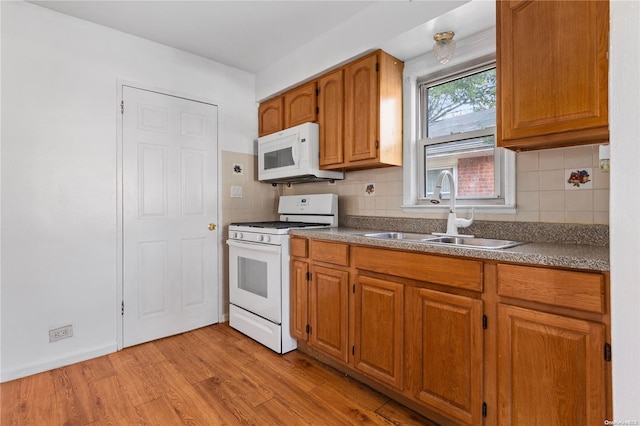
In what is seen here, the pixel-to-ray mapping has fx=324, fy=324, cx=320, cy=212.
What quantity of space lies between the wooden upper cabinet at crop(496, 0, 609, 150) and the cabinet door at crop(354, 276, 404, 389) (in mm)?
991

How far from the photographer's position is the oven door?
2.44 meters

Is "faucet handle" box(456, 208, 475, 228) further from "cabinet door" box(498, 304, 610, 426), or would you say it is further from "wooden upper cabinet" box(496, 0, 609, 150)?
"cabinet door" box(498, 304, 610, 426)

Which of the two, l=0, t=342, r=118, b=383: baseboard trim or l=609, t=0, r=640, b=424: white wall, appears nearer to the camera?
l=609, t=0, r=640, b=424: white wall

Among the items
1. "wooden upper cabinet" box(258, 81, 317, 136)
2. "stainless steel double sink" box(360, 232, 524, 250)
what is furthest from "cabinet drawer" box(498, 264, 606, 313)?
"wooden upper cabinet" box(258, 81, 317, 136)

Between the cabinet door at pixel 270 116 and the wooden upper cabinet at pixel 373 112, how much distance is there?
82cm

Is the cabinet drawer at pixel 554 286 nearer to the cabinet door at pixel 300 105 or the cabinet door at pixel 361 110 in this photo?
the cabinet door at pixel 361 110

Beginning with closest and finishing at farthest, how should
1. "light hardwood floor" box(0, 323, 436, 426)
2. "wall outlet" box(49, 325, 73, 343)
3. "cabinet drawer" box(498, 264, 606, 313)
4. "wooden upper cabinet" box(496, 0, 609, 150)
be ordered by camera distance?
"cabinet drawer" box(498, 264, 606, 313) → "wooden upper cabinet" box(496, 0, 609, 150) → "light hardwood floor" box(0, 323, 436, 426) → "wall outlet" box(49, 325, 73, 343)

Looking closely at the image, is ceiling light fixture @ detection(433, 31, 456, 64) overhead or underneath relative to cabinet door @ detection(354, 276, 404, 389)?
overhead

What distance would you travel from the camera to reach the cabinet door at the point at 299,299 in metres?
2.32

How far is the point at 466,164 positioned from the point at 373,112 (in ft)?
2.41

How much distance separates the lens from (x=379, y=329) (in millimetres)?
1827

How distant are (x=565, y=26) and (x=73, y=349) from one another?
3.45 meters

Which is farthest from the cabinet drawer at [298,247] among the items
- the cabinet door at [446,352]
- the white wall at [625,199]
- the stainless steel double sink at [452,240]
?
the white wall at [625,199]

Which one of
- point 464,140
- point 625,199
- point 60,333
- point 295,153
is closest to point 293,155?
point 295,153
